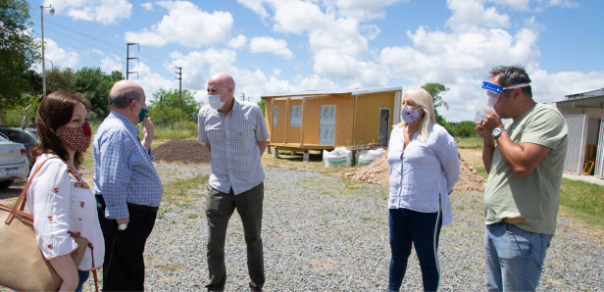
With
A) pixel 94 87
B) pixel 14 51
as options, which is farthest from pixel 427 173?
pixel 94 87

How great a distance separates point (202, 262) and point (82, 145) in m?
2.35

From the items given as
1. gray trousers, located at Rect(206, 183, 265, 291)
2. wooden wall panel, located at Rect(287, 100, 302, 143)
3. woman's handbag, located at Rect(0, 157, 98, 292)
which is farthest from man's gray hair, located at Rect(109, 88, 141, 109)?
wooden wall panel, located at Rect(287, 100, 302, 143)

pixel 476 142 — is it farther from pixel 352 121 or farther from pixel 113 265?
pixel 113 265

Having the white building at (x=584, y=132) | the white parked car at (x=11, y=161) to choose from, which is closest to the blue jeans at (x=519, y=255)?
the white parked car at (x=11, y=161)

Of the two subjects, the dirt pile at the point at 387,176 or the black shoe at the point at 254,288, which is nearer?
the black shoe at the point at 254,288

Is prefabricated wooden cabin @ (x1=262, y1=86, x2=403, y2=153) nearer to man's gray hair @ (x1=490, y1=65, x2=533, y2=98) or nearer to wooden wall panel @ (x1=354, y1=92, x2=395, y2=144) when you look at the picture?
wooden wall panel @ (x1=354, y1=92, x2=395, y2=144)

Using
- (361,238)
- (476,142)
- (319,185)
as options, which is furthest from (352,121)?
(476,142)

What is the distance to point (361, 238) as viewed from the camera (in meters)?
4.91

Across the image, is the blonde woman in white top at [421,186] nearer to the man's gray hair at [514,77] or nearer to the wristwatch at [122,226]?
the man's gray hair at [514,77]

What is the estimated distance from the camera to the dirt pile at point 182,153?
14477 mm

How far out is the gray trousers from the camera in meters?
3.01

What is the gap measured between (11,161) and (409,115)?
8.44 metres

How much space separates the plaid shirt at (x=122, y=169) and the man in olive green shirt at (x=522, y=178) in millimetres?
2123

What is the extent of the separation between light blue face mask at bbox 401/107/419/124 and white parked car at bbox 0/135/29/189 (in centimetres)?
828
